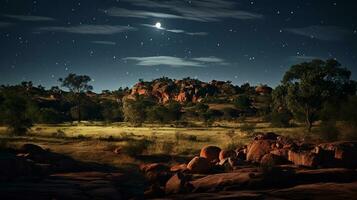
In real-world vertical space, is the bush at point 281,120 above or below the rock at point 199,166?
above

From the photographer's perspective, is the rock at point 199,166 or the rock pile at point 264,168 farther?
the rock at point 199,166

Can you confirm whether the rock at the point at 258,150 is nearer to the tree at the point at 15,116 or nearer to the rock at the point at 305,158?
the rock at the point at 305,158

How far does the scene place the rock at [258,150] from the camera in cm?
2481

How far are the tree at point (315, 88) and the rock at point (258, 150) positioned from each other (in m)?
23.2

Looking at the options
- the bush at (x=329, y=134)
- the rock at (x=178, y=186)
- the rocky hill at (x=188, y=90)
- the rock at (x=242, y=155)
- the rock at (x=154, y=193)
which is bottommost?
the rock at (x=154, y=193)

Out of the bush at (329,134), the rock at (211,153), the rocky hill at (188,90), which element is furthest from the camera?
the rocky hill at (188,90)

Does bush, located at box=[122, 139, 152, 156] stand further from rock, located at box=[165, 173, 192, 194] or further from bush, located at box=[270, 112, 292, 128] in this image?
bush, located at box=[270, 112, 292, 128]

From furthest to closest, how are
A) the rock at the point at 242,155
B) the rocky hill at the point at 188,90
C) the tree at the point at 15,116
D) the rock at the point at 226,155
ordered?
1. the rocky hill at the point at 188,90
2. the tree at the point at 15,116
3. the rock at the point at 242,155
4. the rock at the point at 226,155

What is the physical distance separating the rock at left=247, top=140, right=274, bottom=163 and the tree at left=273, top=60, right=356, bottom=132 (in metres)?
23.2

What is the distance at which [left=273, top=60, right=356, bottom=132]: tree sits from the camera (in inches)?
1889

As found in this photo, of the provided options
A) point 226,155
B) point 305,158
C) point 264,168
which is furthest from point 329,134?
point 264,168

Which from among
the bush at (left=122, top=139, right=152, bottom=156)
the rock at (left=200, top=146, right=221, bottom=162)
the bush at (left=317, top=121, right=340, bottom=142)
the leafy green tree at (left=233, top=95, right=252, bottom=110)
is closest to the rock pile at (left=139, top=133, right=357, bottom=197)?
the rock at (left=200, top=146, right=221, bottom=162)

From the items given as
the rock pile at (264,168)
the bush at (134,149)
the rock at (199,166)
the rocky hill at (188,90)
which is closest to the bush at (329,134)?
the rock pile at (264,168)

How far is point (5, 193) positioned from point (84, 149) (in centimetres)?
1602
